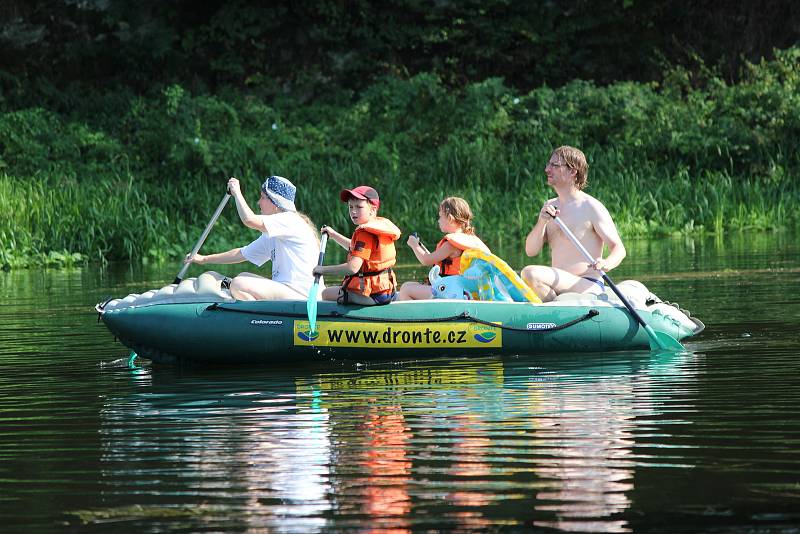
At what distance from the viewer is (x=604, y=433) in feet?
18.6

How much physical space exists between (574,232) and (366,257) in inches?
48.2

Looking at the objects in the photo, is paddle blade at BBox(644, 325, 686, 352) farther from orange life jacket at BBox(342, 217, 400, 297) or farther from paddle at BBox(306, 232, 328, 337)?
paddle at BBox(306, 232, 328, 337)

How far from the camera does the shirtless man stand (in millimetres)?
8516

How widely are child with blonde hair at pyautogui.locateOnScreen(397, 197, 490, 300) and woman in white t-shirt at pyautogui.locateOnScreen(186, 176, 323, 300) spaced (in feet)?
1.84

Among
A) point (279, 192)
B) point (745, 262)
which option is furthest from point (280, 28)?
point (279, 192)

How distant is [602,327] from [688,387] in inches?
61.4

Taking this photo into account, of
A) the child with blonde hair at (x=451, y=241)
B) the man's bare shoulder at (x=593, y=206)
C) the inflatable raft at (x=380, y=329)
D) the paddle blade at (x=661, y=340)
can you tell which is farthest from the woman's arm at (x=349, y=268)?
the paddle blade at (x=661, y=340)

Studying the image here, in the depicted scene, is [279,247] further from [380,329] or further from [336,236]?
[380,329]

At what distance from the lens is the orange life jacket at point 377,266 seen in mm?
Result: 8270

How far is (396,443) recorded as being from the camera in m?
5.62

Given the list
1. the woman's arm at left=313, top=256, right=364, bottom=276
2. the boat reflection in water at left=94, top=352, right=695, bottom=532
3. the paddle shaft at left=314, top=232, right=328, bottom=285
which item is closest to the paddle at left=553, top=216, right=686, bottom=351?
the boat reflection in water at left=94, top=352, right=695, bottom=532

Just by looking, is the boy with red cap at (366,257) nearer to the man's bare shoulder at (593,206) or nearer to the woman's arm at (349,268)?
the woman's arm at (349,268)

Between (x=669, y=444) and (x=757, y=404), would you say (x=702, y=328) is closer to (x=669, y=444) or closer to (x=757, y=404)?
(x=757, y=404)

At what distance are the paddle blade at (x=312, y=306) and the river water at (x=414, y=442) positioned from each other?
241mm
